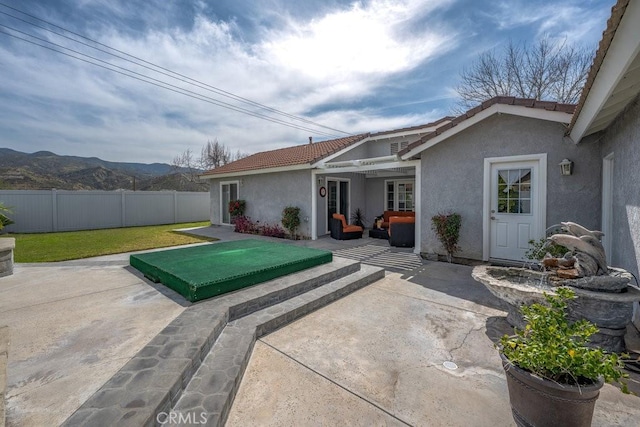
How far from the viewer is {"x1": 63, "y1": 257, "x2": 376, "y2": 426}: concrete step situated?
2.12 metres

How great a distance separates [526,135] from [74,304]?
1001 centimetres

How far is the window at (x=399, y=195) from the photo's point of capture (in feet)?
45.6

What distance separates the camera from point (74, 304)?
4645mm

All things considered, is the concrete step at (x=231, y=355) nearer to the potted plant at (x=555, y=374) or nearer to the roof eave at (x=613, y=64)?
the potted plant at (x=555, y=374)

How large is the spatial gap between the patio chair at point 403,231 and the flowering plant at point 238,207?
27.5 feet

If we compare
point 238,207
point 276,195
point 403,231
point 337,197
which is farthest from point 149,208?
point 403,231

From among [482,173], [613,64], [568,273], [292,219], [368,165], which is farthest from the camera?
[292,219]

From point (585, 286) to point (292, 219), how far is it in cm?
980

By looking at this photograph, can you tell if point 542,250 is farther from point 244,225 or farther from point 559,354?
point 244,225

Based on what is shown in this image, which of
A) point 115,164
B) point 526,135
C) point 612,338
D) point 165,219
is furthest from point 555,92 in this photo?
A: point 115,164

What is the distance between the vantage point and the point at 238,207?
14922mm

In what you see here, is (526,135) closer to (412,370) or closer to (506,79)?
(412,370)

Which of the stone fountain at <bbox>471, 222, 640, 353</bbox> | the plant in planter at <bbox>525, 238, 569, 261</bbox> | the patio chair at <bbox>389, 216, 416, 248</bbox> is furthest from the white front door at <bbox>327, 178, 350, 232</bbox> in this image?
the stone fountain at <bbox>471, 222, 640, 353</bbox>

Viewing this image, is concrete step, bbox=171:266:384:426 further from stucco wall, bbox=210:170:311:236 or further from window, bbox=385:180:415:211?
window, bbox=385:180:415:211
